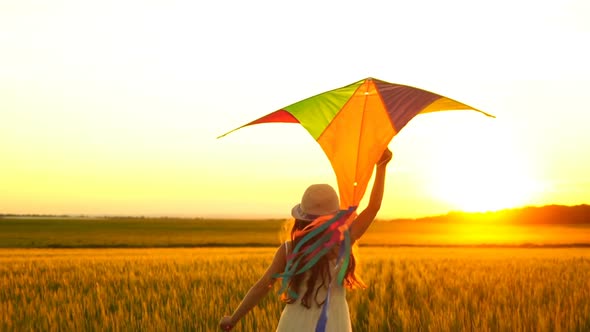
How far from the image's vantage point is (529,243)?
3494 cm

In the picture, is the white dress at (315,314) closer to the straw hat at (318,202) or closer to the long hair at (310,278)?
the long hair at (310,278)

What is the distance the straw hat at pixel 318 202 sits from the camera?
3.95m

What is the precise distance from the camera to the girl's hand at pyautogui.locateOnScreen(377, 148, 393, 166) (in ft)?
13.8

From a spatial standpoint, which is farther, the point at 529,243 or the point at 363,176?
the point at 529,243

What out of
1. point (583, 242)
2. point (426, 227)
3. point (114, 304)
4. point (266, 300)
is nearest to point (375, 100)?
point (266, 300)

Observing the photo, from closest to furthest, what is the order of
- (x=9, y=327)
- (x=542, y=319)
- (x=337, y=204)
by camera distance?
(x=337, y=204) < (x=542, y=319) < (x=9, y=327)

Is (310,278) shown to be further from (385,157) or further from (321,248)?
(385,157)

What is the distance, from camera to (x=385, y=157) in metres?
4.21

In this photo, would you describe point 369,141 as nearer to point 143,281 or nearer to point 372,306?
point 372,306

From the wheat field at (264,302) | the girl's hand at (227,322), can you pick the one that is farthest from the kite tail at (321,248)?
the wheat field at (264,302)

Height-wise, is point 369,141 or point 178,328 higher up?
point 369,141

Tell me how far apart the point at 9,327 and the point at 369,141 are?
4.80 m

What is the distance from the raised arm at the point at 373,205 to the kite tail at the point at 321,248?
7 centimetres

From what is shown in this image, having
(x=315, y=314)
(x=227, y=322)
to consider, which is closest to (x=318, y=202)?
(x=315, y=314)
